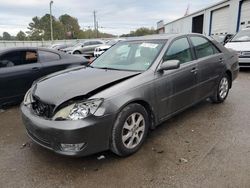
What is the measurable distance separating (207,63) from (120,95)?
233 cm

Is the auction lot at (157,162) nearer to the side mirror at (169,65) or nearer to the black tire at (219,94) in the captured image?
the black tire at (219,94)

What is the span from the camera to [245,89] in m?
6.62

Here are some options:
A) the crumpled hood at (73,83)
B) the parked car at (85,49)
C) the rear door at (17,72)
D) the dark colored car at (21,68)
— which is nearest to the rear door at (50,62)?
the dark colored car at (21,68)

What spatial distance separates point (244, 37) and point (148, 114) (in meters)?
8.51

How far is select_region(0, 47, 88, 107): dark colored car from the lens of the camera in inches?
209

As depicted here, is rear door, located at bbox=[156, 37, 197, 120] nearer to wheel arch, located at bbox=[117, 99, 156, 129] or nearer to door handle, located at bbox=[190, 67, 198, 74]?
door handle, located at bbox=[190, 67, 198, 74]

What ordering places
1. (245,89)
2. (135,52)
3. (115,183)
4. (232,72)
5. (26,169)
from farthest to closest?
(245,89) < (232,72) < (135,52) < (26,169) < (115,183)

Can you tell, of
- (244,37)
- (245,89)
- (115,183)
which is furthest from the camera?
(244,37)

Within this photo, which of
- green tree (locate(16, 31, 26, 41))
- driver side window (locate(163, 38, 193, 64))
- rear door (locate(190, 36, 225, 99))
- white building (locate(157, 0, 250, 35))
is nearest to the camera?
driver side window (locate(163, 38, 193, 64))

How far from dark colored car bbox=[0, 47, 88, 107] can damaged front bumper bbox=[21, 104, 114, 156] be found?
2765 mm

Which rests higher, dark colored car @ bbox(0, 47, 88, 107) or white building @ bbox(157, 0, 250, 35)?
white building @ bbox(157, 0, 250, 35)

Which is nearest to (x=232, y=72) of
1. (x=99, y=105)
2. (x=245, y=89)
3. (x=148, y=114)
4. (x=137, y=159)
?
(x=245, y=89)

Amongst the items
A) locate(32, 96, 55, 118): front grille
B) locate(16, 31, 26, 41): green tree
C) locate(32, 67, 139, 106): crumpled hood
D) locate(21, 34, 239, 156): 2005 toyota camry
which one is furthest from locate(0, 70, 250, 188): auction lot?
locate(16, 31, 26, 41): green tree

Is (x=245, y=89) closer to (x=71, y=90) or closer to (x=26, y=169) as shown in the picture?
(x=71, y=90)
